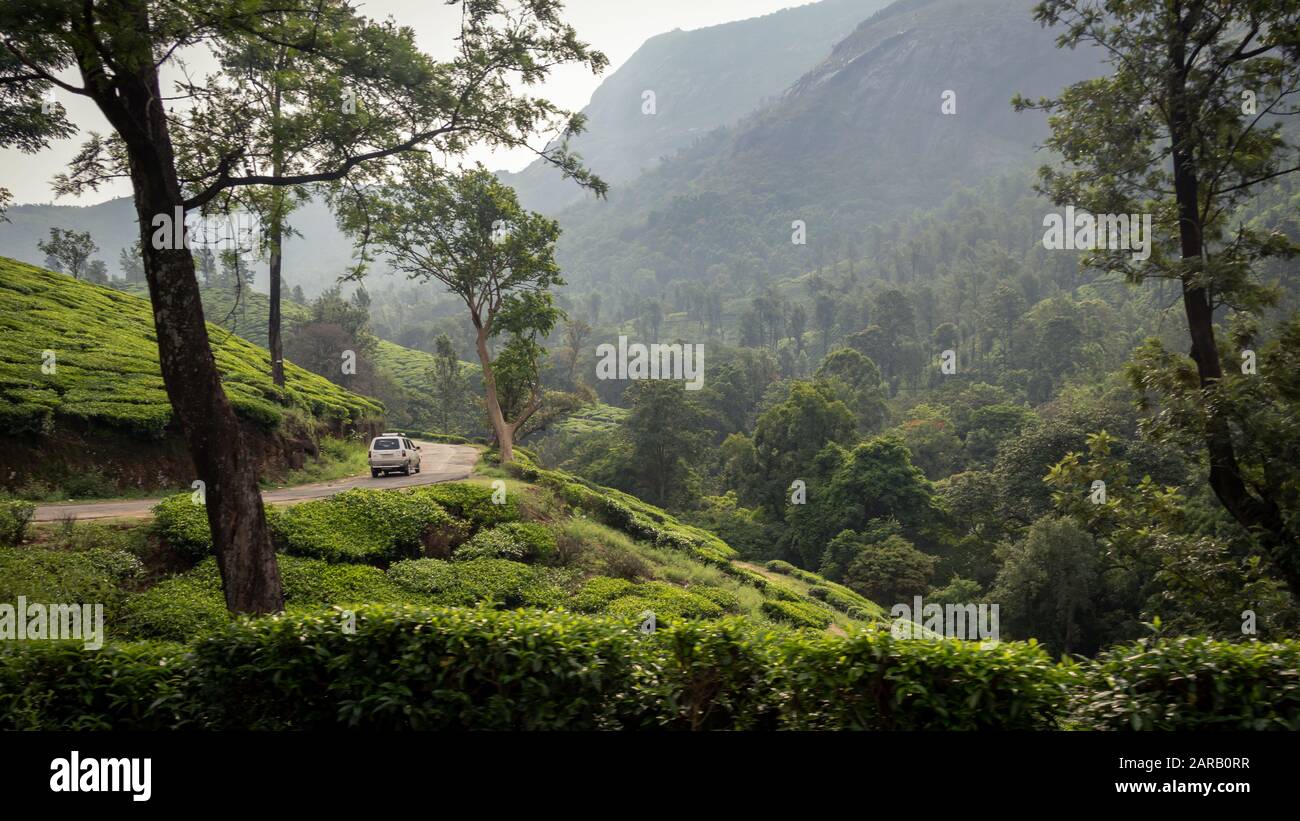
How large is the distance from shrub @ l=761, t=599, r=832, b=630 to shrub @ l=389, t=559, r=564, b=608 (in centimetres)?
568

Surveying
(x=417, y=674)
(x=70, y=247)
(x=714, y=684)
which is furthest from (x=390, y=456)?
(x=70, y=247)

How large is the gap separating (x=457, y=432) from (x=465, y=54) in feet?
181

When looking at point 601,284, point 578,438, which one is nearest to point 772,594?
point 578,438

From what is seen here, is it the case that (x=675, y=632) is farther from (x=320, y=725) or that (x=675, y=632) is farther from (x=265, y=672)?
(x=265, y=672)

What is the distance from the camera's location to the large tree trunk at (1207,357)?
9336mm

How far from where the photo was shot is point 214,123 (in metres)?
9.62

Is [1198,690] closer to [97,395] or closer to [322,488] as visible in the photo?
A: [322,488]

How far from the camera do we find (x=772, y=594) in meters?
18.7

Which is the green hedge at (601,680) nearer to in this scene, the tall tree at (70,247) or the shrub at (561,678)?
the shrub at (561,678)

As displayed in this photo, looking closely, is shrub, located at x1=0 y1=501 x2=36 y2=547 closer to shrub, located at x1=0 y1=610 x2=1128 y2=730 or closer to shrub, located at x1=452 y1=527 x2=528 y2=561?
shrub, located at x1=452 y1=527 x2=528 y2=561

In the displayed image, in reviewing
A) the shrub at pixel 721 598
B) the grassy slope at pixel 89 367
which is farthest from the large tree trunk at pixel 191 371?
the shrub at pixel 721 598

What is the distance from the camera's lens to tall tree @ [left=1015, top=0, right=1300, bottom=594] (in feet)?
31.9

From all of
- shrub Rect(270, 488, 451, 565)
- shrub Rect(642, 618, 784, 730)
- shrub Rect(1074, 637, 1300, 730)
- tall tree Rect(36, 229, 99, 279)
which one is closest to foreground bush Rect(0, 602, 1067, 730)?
shrub Rect(642, 618, 784, 730)
